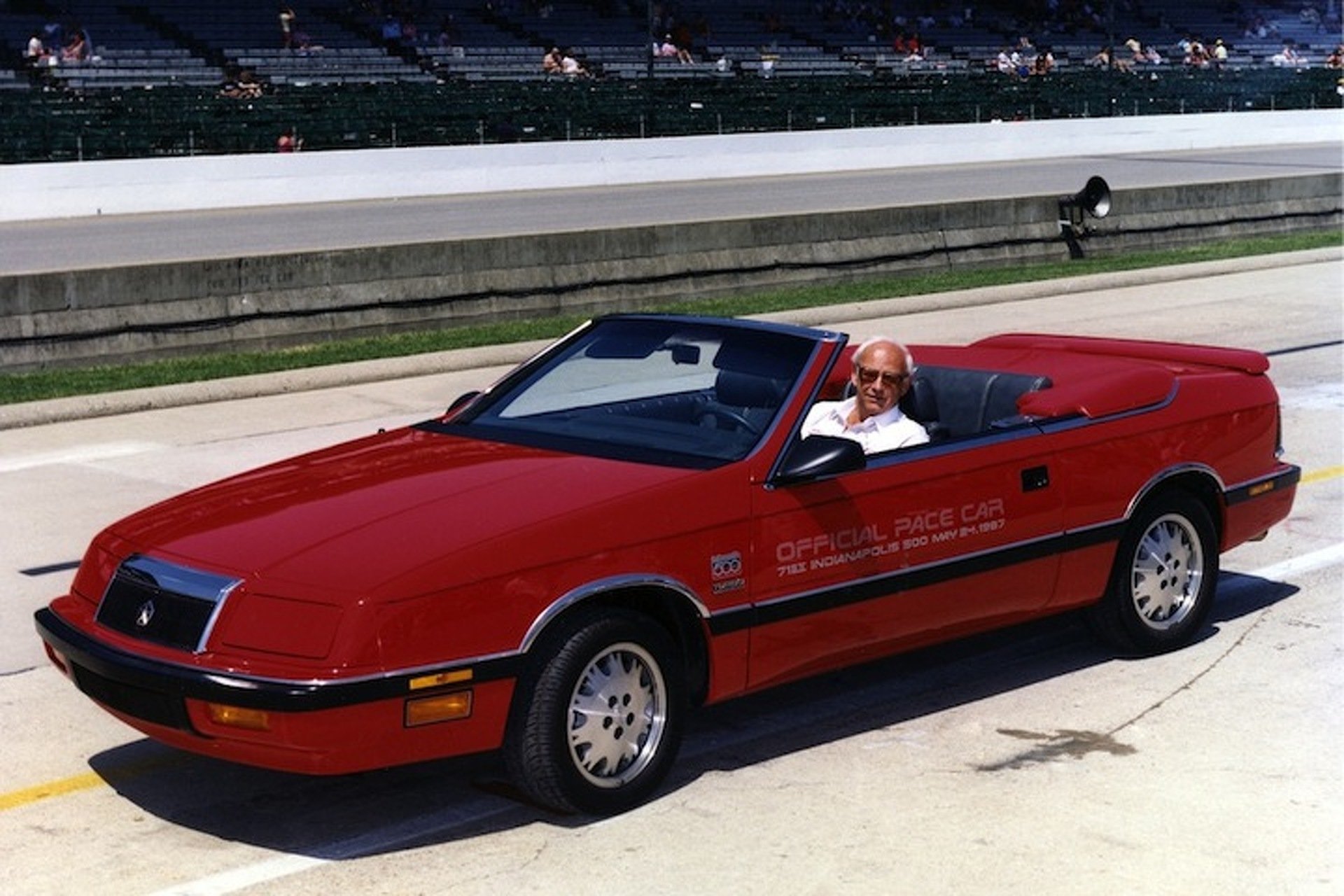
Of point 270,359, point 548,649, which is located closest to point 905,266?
point 270,359

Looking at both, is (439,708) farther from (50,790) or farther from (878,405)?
(878,405)

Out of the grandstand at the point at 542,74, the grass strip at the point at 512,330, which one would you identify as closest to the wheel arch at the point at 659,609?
the grass strip at the point at 512,330

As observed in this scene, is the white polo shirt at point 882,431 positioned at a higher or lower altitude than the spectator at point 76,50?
lower

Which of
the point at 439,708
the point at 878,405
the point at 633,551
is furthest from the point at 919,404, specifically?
the point at 439,708

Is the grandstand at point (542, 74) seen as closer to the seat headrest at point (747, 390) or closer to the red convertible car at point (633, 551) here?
the red convertible car at point (633, 551)

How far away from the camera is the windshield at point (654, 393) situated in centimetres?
666

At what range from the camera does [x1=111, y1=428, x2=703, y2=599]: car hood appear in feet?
18.7

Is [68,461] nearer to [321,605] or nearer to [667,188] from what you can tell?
[321,605]

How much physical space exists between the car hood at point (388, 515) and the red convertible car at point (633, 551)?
0.04ft

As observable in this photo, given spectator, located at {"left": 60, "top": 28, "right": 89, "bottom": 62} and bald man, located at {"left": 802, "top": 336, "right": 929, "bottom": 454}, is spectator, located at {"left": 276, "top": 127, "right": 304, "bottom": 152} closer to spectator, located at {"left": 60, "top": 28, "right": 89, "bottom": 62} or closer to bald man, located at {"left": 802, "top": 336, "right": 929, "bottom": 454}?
spectator, located at {"left": 60, "top": 28, "right": 89, "bottom": 62}

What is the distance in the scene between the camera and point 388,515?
6.02 metres

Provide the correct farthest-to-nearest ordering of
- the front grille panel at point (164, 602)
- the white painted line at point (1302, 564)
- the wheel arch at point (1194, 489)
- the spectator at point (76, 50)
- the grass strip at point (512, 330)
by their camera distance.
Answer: the spectator at point (76, 50) → the grass strip at point (512, 330) → the white painted line at point (1302, 564) → the wheel arch at point (1194, 489) → the front grille panel at point (164, 602)

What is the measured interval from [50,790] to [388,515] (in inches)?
53.9

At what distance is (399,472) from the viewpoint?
6.51 metres
